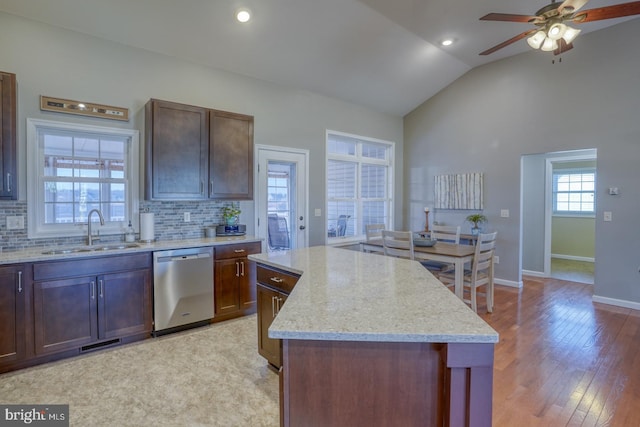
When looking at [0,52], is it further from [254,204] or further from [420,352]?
[420,352]

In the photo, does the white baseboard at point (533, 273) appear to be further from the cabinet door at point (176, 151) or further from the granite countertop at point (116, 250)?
the cabinet door at point (176, 151)

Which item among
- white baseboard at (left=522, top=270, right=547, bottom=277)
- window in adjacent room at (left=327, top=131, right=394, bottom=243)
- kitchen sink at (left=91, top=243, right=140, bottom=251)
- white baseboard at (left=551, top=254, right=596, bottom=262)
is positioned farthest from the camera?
white baseboard at (left=551, top=254, right=596, bottom=262)

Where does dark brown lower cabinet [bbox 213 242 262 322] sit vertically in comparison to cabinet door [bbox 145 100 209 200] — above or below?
below

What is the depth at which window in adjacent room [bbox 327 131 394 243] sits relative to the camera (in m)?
5.50

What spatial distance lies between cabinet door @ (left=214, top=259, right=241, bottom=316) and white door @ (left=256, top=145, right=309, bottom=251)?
855 mm

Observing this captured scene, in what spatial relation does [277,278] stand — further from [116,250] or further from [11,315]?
[11,315]

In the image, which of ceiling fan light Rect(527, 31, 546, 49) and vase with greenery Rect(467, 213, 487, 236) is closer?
ceiling fan light Rect(527, 31, 546, 49)

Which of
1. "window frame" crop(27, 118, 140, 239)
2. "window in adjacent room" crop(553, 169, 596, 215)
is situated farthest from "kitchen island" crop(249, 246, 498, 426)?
"window in adjacent room" crop(553, 169, 596, 215)

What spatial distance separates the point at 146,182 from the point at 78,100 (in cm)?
102

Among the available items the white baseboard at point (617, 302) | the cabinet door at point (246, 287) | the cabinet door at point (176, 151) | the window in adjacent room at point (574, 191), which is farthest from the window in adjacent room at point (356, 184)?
the window in adjacent room at point (574, 191)

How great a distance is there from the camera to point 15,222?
2914mm

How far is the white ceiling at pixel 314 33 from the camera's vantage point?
10.2 ft

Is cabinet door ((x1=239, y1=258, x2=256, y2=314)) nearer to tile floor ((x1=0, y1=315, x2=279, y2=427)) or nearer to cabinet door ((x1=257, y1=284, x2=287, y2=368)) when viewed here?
tile floor ((x1=0, y1=315, x2=279, y2=427))

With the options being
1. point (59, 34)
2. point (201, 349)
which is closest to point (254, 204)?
point (201, 349)
